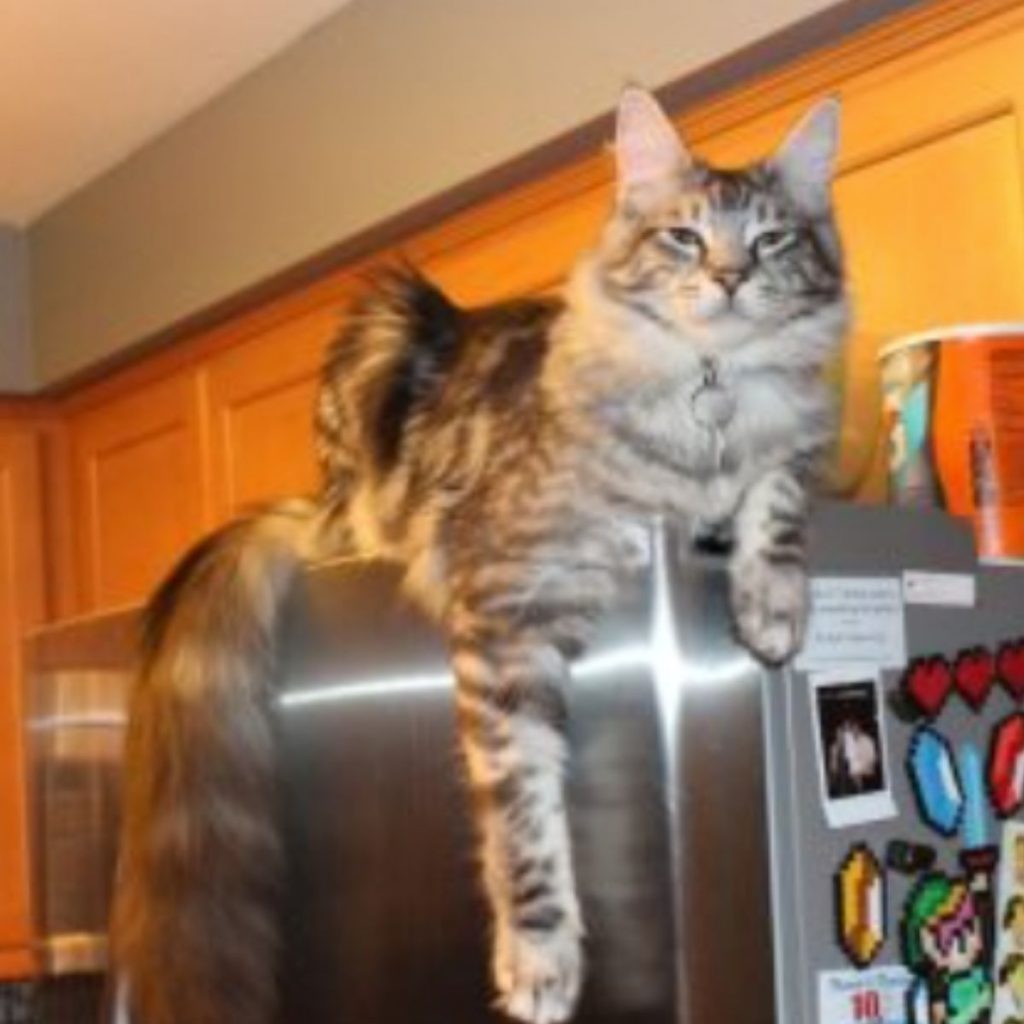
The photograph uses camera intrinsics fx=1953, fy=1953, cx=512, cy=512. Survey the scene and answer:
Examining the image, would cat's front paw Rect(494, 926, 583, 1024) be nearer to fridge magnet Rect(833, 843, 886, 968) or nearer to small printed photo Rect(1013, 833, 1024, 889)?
fridge magnet Rect(833, 843, 886, 968)

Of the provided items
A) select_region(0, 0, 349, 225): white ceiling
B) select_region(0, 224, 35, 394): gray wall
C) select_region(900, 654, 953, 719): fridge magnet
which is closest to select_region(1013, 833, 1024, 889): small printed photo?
select_region(900, 654, 953, 719): fridge magnet

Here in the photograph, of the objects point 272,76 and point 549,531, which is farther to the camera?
point 272,76

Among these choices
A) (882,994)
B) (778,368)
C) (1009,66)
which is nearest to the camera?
(882,994)

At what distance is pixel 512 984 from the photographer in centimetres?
120

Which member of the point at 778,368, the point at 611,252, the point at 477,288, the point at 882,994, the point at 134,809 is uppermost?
the point at 477,288

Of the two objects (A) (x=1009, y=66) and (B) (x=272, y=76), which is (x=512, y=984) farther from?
(B) (x=272, y=76)

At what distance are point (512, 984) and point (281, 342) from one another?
1600 millimetres

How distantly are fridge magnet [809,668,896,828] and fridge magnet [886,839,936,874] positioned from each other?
0.07 ft

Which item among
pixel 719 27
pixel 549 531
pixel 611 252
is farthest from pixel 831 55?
pixel 549 531

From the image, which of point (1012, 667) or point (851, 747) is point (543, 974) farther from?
point (1012, 667)

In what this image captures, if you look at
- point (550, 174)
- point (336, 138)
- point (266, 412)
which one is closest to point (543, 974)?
point (550, 174)

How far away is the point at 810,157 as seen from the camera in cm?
139

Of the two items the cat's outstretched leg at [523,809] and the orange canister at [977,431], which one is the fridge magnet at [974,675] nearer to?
the orange canister at [977,431]

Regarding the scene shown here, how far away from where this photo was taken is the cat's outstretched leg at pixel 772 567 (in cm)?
116
